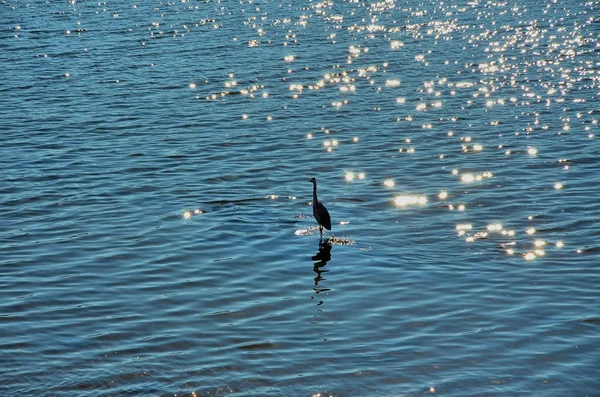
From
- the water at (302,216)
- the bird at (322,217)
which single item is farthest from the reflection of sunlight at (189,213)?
the bird at (322,217)

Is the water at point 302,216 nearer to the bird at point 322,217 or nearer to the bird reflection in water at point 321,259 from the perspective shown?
the bird reflection in water at point 321,259

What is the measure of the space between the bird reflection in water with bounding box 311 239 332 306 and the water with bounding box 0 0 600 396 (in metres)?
0.05

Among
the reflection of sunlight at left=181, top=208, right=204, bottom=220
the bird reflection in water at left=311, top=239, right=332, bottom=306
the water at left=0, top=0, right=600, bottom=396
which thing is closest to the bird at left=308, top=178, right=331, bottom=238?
the water at left=0, top=0, right=600, bottom=396

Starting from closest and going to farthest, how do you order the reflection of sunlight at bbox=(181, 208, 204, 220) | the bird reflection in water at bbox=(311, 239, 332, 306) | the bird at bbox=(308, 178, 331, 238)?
1. the bird reflection in water at bbox=(311, 239, 332, 306)
2. the bird at bbox=(308, 178, 331, 238)
3. the reflection of sunlight at bbox=(181, 208, 204, 220)

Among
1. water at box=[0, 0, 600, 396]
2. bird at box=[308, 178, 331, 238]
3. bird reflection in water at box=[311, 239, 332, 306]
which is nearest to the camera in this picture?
water at box=[0, 0, 600, 396]

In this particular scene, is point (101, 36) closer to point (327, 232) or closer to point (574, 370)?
point (327, 232)

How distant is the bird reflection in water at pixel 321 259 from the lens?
56.1 feet

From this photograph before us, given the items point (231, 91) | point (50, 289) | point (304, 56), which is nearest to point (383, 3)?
point (304, 56)

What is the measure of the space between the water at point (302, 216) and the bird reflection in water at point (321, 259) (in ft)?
0.18

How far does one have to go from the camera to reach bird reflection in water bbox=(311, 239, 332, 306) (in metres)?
17.1

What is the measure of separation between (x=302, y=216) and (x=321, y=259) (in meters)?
2.76

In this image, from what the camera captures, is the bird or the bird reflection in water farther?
the bird

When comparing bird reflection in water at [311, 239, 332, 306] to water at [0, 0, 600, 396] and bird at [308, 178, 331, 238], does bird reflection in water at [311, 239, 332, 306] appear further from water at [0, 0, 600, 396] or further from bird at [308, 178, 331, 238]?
bird at [308, 178, 331, 238]

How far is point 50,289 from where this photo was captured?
17156 millimetres
